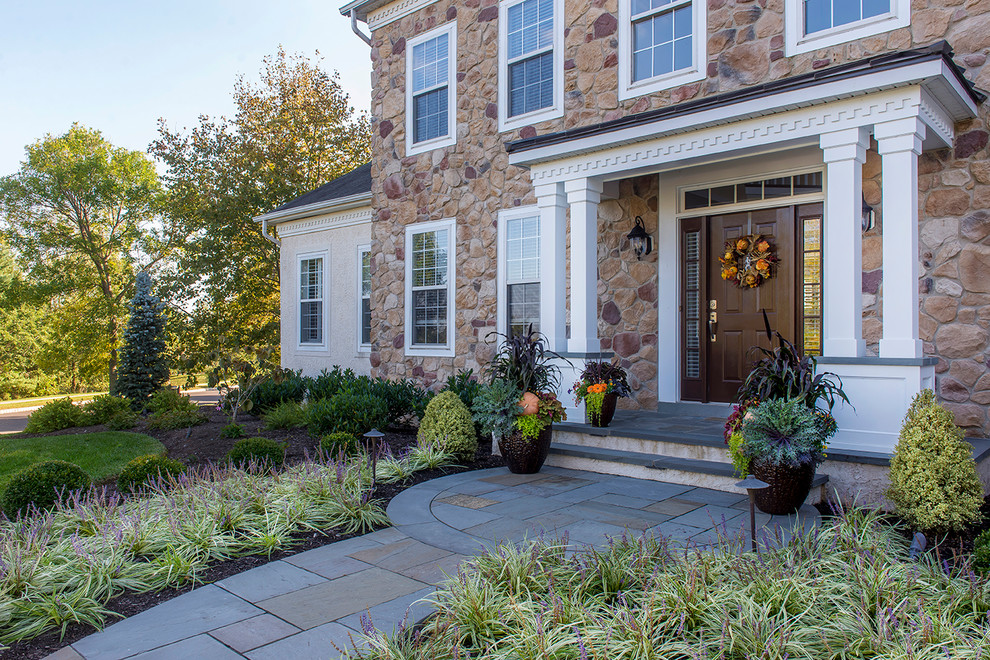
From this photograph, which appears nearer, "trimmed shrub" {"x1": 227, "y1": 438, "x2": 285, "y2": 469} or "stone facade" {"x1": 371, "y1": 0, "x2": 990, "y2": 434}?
"stone facade" {"x1": 371, "y1": 0, "x2": 990, "y2": 434}

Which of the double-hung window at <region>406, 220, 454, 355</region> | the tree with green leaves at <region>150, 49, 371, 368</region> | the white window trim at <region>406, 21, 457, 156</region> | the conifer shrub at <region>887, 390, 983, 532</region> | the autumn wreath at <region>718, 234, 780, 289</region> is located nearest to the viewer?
the conifer shrub at <region>887, 390, 983, 532</region>

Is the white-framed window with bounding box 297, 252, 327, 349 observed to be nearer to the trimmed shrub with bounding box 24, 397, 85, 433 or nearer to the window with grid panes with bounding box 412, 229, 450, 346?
the window with grid panes with bounding box 412, 229, 450, 346

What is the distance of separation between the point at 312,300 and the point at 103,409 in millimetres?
3937

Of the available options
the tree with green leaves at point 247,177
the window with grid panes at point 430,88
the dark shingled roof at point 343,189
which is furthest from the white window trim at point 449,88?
the tree with green leaves at point 247,177

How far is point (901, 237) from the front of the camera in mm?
4691

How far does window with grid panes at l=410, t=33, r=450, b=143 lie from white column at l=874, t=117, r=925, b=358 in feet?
19.7

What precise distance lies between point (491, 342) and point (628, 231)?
2.30 m

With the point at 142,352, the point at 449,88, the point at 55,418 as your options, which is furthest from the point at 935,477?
the point at 142,352

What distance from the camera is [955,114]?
5293mm

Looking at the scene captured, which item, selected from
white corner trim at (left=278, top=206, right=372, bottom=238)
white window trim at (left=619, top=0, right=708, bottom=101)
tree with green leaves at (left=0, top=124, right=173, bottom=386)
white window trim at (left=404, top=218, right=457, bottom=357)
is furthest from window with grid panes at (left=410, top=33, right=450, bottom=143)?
tree with green leaves at (left=0, top=124, right=173, bottom=386)

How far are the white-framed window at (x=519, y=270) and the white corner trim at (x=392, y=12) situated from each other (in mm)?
3563

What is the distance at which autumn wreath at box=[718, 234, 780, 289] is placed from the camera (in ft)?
22.1

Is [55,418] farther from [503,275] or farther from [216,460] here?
[503,275]

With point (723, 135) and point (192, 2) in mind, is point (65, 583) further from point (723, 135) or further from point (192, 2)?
point (192, 2)
